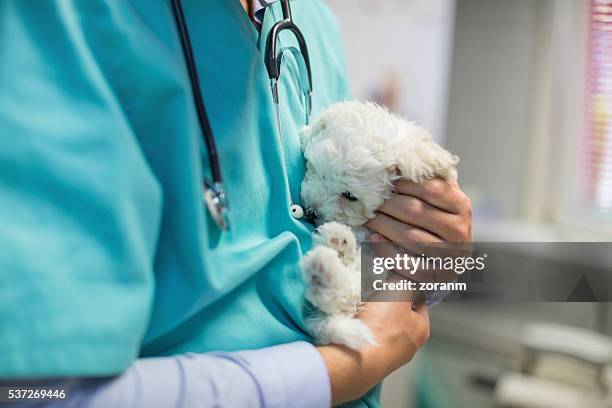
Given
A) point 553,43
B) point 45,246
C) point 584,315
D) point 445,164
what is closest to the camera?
point 45,246

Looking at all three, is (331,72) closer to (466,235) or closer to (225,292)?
(466,235)

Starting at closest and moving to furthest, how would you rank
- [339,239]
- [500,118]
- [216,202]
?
[216,202], [339,239], [500,118]

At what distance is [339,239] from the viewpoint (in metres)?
0.85

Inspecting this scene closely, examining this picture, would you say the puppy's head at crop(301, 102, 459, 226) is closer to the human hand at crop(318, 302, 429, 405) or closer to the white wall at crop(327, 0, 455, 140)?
the human hand at crop(318, 302, 429, 405)

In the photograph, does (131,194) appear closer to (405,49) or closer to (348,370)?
(348,370)

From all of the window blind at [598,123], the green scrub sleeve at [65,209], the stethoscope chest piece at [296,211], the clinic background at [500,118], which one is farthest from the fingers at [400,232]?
the window blind at [598,123]

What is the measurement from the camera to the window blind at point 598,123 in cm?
260

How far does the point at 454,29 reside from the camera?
2961 mm

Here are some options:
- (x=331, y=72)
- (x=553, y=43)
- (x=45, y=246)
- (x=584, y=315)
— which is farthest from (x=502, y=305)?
(x=45, y=246)

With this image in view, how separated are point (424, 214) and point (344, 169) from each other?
14cm

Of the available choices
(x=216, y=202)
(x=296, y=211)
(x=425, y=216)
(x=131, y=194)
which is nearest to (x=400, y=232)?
(x=425, y=216)

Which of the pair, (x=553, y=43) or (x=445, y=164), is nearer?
(x=445, y=164)

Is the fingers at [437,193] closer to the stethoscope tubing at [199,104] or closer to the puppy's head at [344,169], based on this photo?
the puppy's head at [344,169]

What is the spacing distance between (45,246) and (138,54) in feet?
0.77
